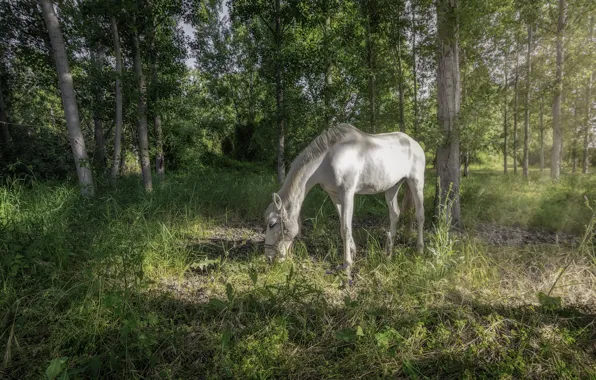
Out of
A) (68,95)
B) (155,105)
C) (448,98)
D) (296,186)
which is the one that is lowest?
(296,186)

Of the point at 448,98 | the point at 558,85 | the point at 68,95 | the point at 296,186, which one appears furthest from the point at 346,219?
the point at 558,85

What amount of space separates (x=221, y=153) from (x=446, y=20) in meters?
19.1

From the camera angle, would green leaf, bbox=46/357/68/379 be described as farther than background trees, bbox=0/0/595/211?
No

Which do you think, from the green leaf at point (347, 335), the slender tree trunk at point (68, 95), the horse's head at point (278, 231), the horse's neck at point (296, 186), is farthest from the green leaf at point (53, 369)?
the slender tree trunk at point (68, 95)

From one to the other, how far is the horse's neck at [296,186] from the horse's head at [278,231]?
9cm

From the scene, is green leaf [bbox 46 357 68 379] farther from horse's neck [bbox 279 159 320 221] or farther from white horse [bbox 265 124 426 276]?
horse's neck [bbox 279 159 320 221]

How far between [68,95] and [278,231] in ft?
17.0

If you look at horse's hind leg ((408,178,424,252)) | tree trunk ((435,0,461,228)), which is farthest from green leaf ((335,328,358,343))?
tree trunk ((435,0,461,228))

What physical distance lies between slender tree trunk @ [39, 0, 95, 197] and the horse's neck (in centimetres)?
401

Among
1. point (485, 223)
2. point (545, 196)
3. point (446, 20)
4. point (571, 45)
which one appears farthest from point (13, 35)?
point (571, 45)

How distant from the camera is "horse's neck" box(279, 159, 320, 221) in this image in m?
3.13

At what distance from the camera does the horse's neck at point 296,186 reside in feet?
10.3

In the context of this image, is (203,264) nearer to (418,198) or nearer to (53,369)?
(53,369)

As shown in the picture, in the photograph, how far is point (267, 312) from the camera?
2314 millimetres
